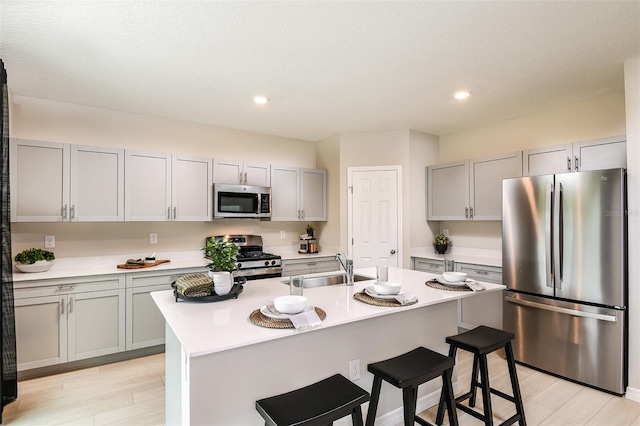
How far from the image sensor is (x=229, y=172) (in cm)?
416

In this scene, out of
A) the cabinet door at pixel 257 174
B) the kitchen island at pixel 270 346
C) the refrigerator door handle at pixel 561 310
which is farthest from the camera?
the cabinet door at pixel 257 174

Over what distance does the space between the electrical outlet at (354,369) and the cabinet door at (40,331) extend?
2.70 metres

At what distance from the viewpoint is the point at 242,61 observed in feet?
8.31

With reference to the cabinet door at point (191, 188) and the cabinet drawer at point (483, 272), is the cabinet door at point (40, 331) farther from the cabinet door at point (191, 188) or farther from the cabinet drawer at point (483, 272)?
the cabinet drawer at point (483, 272)

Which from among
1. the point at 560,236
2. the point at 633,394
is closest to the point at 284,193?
the point at 560,236

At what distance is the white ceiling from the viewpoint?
1933 mm

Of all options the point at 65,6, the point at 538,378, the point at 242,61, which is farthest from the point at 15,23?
the point at 538,378

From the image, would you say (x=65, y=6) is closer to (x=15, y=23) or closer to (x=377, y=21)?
(x=15, y=23)

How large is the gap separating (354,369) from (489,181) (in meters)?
2.91

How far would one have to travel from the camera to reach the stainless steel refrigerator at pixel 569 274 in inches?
102

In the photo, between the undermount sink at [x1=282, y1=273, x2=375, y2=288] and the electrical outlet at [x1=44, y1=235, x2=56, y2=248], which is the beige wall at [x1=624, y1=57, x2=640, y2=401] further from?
the electrical outlet at [x1=44, y1=235, x2=56, y2=248]

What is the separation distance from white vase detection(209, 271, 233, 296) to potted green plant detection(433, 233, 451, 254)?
3.29 m

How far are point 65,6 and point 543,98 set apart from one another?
3.96 meters

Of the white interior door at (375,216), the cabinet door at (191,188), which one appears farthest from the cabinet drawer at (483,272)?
the cabinet door at (191,188)
